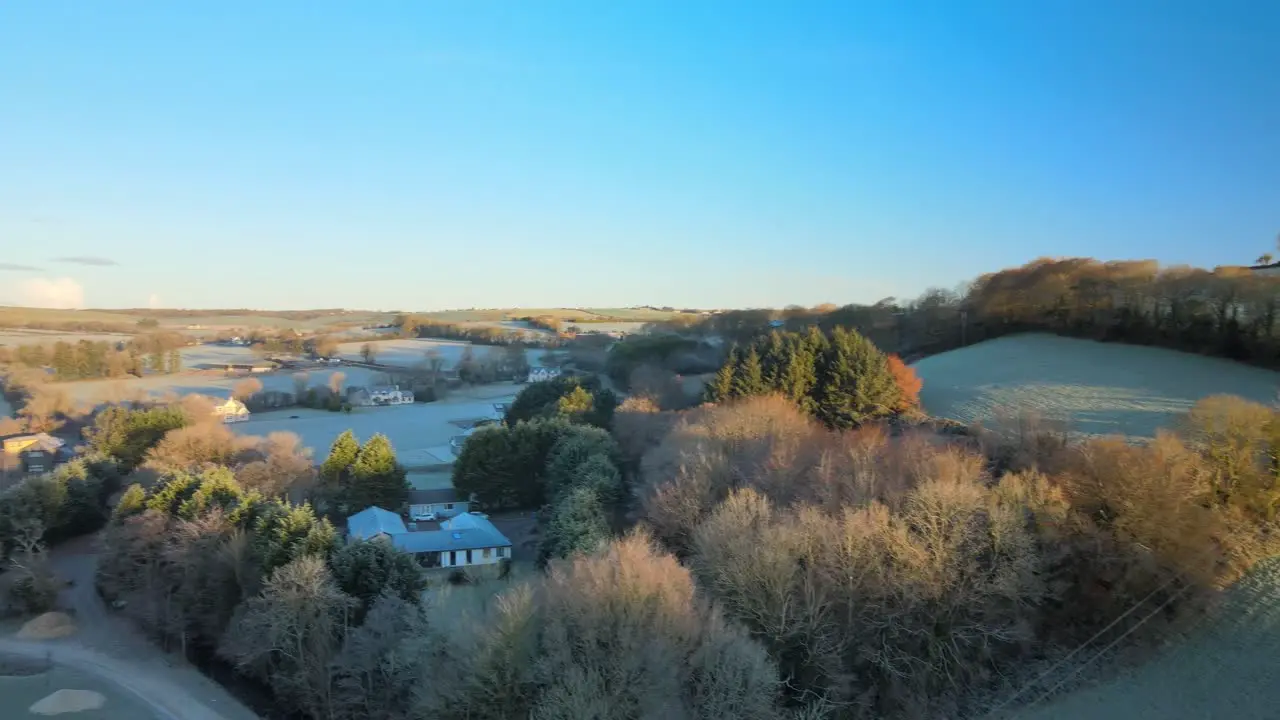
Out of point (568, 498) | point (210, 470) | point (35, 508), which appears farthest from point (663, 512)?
point (35, 508)

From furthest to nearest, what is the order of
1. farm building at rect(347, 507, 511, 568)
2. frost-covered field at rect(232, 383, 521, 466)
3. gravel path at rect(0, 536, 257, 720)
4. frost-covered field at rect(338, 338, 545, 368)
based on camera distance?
frost-covered field at rect(338, 338, 545, 368) → frost-covered field at rect(232, 383, 521, 466) → farm building at rect(347, 507, 511, 568) → gravel path at rect(0, 536, 257, 720)

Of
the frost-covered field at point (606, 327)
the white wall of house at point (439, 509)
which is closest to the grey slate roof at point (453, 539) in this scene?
the white wall of house at point (439, 509)

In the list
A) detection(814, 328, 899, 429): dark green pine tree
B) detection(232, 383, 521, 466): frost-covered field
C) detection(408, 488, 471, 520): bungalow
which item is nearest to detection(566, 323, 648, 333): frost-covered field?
detection(232, 383, 521, 466): frost-covered field

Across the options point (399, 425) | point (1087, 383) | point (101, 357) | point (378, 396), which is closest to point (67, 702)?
point (1087, 383)

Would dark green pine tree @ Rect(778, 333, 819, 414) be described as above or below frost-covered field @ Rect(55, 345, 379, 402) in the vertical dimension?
above

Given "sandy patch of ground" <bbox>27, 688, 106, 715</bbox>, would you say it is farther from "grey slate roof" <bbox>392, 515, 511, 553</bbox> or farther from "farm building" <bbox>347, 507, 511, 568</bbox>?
"grey slate roof" <bbox>392, 515, 511, 553</bbox>

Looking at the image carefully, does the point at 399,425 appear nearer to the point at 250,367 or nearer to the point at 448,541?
the point at 250,367

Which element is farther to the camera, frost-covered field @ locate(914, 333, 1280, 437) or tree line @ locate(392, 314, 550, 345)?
tree line @ locate(392, 314, 550, 345)
